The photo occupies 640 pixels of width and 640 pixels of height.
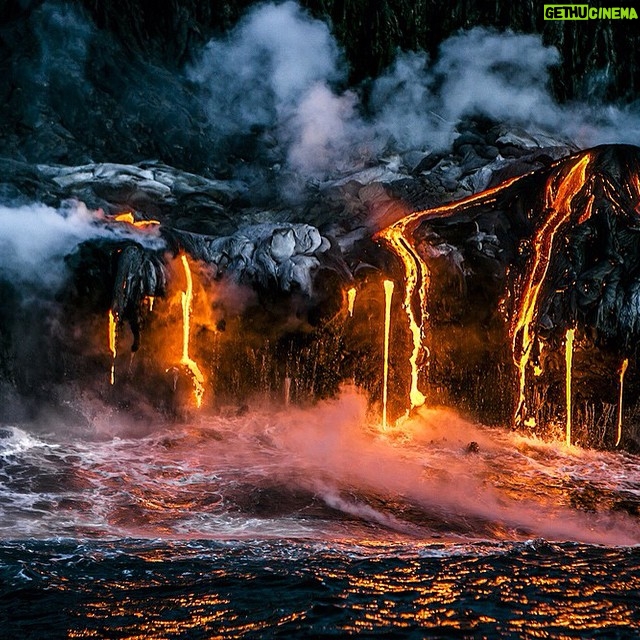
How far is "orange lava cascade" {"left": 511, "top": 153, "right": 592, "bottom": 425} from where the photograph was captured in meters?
12.9

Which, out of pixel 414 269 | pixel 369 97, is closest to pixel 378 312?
pixel 414 269

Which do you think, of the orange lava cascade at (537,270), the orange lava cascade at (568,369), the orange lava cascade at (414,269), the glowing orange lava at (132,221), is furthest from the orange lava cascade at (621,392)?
the glowing orange lava at (132,221)

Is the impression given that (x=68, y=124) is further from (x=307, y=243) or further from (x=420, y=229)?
(x=420, y=229)

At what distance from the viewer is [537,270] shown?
13.0 m

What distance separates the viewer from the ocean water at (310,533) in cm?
570

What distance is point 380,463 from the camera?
424 inches

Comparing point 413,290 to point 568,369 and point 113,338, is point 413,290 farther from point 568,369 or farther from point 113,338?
point 113,338

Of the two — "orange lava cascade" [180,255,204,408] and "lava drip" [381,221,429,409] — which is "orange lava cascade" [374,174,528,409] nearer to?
"lava drip" [381,221,429,409]

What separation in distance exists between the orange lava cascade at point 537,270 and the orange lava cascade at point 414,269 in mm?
1157

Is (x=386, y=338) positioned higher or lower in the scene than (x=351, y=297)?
lower

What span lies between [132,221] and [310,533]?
8125 mm

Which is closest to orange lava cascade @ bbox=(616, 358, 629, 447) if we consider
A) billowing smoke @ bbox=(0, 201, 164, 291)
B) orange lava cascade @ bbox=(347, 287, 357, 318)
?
orange lava cascade @ bbox=(347, 287, 357, 318)

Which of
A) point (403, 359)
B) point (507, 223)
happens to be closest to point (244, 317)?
point (403, 359)

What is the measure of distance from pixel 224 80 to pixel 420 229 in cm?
719
